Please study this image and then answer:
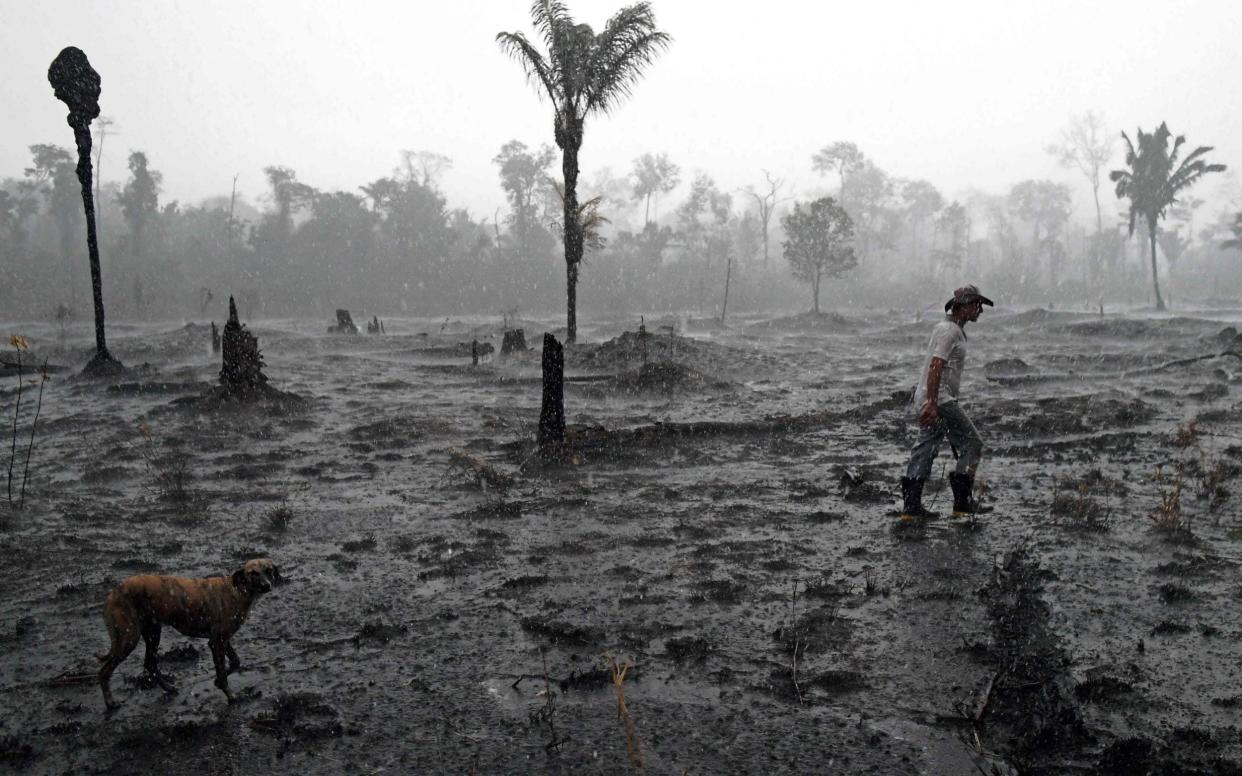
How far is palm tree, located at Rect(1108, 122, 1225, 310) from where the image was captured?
38250 millimetres

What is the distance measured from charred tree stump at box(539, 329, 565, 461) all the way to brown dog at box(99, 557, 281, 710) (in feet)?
17.6

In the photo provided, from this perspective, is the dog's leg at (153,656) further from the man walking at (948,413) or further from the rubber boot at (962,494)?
the rubber boot at (962,494)

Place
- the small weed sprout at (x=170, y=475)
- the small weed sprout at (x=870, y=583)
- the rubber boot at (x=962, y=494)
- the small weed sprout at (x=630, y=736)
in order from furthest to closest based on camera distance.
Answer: the small weed sprout at (x=170, y=475) < the rubber boot at (x=962, y=494) < the small weed sprout at (x=870, y=583) < the small weed sprout at (x=630, y=736)

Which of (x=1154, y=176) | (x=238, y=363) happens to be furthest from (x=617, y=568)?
(x=1154, y=176)

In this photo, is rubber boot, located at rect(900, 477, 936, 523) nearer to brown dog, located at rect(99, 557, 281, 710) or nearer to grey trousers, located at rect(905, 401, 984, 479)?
grey trousers, located at rect(905, 401, 984, 479)

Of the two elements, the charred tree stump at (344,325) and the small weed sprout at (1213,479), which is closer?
the small weed sprout at (1213,479)

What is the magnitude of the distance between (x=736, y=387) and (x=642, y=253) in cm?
4231

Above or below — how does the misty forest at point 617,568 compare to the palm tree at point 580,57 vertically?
below

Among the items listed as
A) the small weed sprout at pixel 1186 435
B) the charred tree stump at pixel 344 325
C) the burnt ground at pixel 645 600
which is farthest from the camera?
the charred tree stump at pixel 344 325

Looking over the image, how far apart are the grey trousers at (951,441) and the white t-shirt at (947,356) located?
0.10 m

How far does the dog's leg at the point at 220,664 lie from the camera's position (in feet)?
12.1

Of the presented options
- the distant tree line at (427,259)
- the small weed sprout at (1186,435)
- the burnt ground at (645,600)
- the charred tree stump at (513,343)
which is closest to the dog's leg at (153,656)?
the burnt ground at (645,600)

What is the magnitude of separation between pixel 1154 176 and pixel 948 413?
41967 millimetres

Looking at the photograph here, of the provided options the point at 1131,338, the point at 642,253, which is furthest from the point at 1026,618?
the point at 642,253
